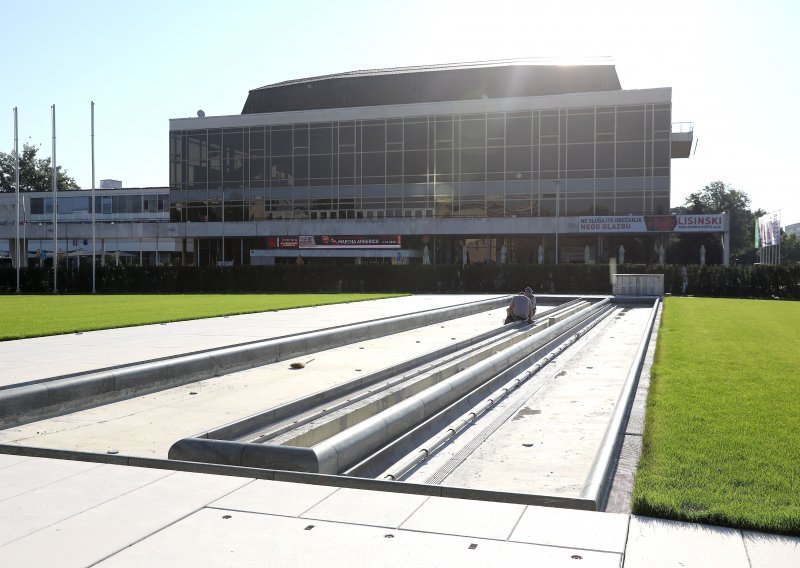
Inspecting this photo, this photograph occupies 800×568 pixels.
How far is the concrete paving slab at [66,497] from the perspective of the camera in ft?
15.7

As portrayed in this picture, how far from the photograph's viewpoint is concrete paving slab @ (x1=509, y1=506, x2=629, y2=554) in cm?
447

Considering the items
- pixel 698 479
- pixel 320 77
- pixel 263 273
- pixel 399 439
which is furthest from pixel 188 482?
pixel 320 77

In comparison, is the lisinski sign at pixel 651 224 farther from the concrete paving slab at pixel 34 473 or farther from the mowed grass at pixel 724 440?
the concrete paving slab at pixel 34 473

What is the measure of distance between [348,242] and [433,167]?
9.64 metres

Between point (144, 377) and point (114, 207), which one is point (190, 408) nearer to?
point (144, 377)

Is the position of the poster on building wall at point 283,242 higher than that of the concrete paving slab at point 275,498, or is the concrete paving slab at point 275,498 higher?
the poster on building wall at point 283,242

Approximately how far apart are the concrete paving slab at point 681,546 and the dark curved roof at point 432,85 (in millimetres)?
64019

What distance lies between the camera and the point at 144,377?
10.8m

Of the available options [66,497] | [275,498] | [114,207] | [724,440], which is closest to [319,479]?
[275,498]

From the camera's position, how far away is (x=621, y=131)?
198ft

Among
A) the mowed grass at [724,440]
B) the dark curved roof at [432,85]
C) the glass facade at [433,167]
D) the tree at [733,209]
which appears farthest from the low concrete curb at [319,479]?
the tree at [733,209]

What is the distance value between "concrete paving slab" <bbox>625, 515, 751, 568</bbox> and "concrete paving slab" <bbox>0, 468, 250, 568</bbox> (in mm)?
2592

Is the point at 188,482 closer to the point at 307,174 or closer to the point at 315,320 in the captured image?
the point at 315,320

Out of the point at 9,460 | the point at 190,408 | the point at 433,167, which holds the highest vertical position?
the point at 433,167
